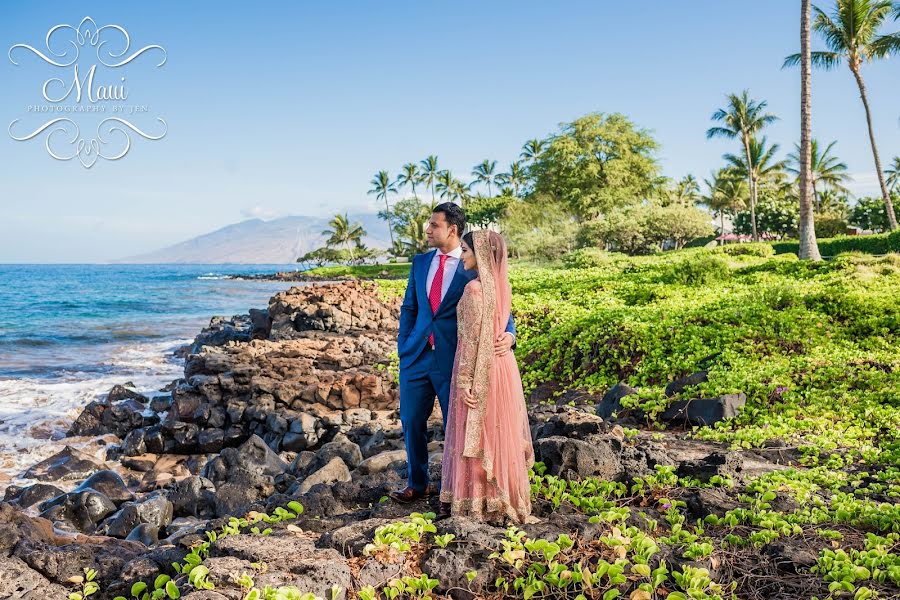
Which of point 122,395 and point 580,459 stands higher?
point 580,459

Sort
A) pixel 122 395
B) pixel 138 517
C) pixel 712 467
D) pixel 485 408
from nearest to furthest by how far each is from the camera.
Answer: pixel 485 408
pixel 712 467
pixel 138 517
pixel 122 395

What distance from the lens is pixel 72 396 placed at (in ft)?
49.3

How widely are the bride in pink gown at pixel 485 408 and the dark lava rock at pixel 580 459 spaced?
3.83 ft

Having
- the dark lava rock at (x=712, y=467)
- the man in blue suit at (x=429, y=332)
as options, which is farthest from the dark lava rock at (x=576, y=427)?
the man in blue suit at (x=429, y=332)

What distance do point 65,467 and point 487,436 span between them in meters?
7.89

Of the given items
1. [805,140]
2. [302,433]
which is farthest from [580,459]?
[805,140]

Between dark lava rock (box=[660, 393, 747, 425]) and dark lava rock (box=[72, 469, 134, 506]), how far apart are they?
22.3ft

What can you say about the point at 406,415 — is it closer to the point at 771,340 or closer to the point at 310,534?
the point at 310,534

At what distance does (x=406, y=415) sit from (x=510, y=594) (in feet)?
5.04

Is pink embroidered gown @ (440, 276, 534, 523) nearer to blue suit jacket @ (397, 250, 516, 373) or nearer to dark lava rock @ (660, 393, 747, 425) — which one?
blue suit jacket @ (397, 250, 516, 373)

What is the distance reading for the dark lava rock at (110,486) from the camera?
8.08 meters

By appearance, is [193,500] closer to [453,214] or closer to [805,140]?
[453,214]

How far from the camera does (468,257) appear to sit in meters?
4.25

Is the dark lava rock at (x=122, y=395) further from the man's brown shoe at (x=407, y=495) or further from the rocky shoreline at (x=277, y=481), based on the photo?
the man's brown shoe at (x=407, y=495)
